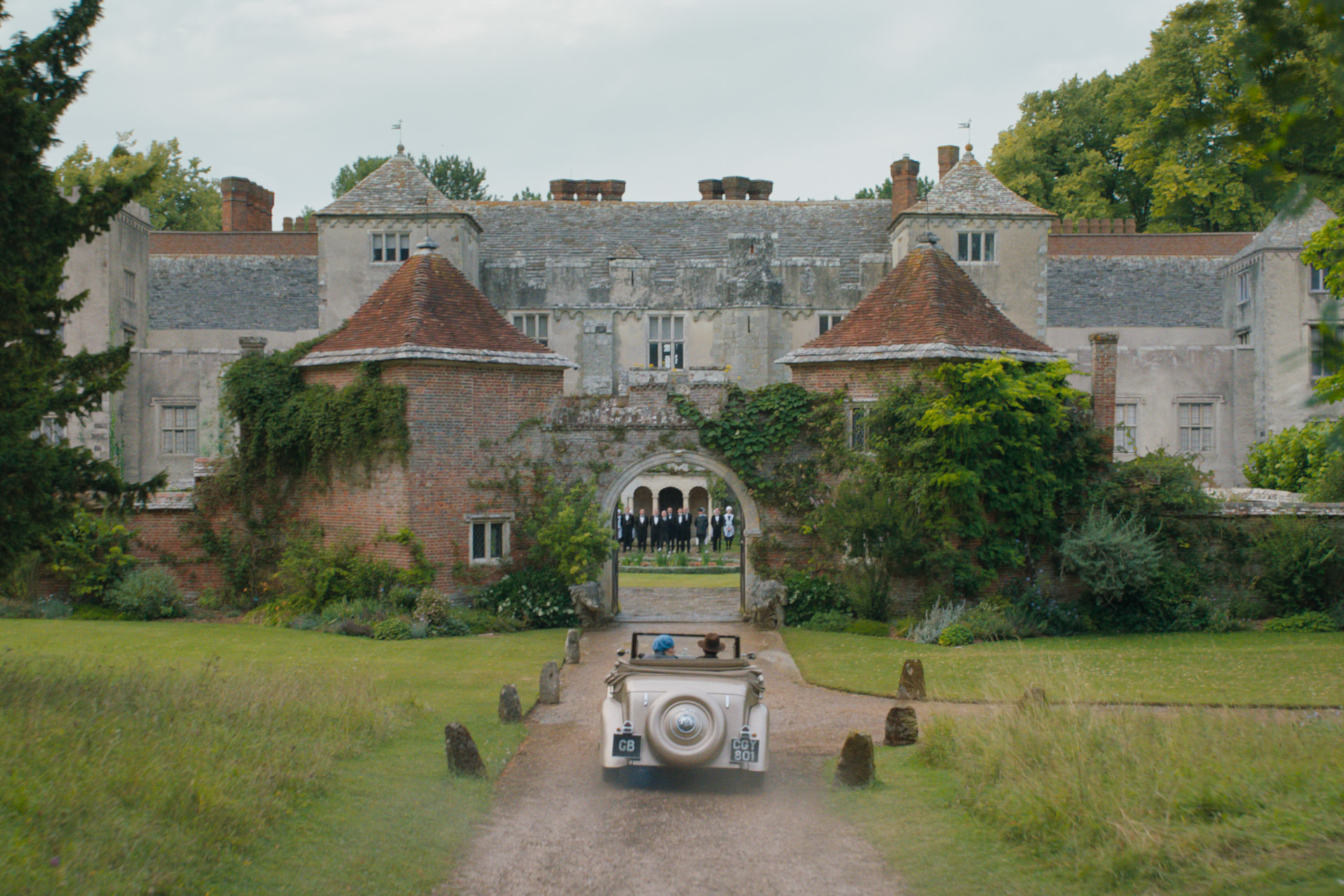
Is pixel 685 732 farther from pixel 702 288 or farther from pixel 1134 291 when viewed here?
pixel 1134 291

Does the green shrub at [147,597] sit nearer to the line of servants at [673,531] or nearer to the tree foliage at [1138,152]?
the line of servants at [673,531]

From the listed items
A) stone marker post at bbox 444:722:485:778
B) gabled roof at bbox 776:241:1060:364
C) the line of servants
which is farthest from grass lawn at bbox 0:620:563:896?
the line of servants

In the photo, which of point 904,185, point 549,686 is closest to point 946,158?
point 904,185

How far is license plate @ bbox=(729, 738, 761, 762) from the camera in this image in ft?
31.3

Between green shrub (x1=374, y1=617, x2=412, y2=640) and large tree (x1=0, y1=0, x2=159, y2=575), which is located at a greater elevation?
large tree (x1=0, y1=0, x2=159, y2=575)

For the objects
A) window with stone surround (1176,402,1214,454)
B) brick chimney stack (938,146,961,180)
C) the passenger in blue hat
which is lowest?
the passenger in blue hat

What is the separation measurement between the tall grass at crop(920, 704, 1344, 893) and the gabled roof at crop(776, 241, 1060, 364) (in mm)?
11129

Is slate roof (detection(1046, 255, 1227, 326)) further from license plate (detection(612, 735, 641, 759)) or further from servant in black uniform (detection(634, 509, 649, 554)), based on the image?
license plate (detection(612, 735, 641, 759))

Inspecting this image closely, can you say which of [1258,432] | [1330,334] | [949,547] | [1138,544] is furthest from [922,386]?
[1258,432]

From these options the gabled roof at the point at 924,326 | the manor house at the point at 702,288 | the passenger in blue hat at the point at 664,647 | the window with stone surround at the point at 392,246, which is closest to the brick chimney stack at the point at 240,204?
the manor house at the point at 702,288

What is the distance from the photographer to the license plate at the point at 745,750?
953 cm

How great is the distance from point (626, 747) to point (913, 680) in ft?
17.0

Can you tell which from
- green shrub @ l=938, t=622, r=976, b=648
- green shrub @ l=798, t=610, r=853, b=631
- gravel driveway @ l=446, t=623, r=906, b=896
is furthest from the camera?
green shrub @ l=798, t=610, r=853, b=631

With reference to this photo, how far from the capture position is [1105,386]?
21719mm
